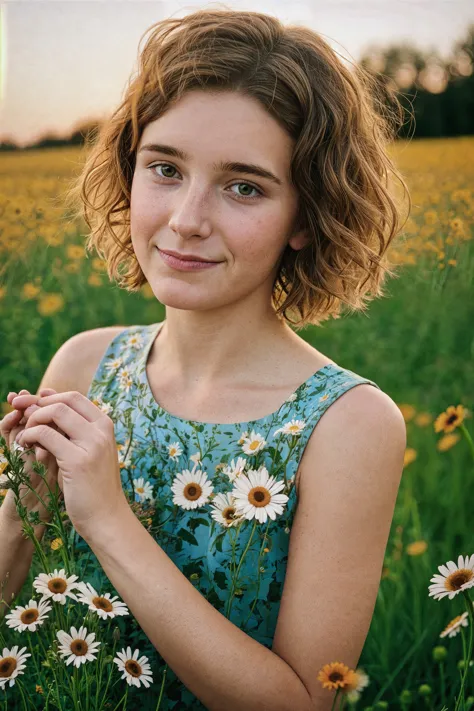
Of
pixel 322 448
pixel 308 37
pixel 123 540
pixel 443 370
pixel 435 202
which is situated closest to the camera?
pixel 123 540

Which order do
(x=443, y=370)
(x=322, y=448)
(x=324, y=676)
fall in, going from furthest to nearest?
(x=443, y=370), (x=322, y=448), (x=324, y=676)

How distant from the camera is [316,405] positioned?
60.9 inches

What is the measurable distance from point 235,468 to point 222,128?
0.58 m

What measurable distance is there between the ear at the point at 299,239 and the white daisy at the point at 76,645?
86 cm

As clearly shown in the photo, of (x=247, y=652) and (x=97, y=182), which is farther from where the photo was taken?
(x=97, y=182)

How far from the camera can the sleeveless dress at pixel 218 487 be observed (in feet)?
4.98

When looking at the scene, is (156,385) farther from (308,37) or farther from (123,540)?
(308,37)

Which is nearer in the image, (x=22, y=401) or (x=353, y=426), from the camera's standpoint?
(x=22, y=401)

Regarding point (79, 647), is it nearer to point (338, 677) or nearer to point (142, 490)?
point (338, 677)

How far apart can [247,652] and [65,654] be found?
0.31 meters

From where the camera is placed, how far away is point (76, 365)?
1.91 m

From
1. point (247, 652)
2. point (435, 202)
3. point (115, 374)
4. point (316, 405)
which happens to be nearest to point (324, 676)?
point (247, 652)

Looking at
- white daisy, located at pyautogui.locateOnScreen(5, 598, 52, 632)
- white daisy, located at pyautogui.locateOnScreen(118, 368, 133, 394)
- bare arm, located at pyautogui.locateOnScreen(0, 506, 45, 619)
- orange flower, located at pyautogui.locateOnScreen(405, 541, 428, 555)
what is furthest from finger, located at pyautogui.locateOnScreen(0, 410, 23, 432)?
orange flower, located at pyautogui.locateOnScreen(405, 541, 428, 555)

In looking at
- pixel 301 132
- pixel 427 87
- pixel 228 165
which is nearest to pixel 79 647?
pixel 228 165
